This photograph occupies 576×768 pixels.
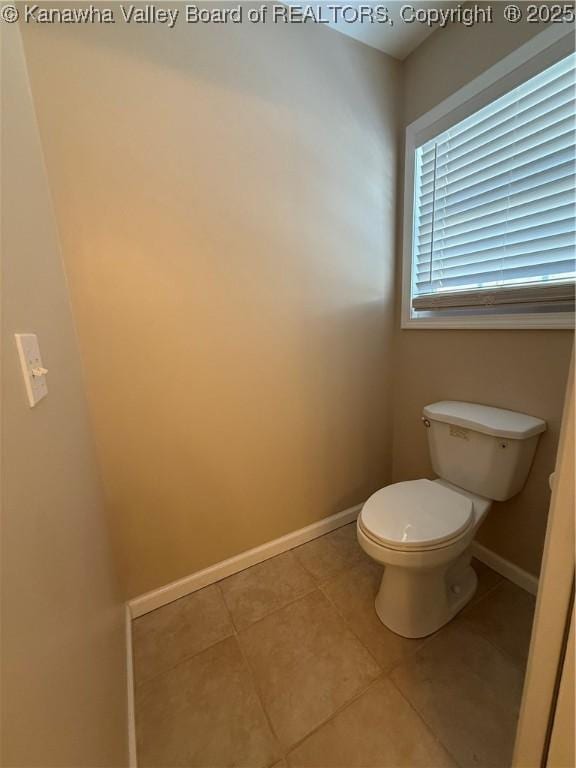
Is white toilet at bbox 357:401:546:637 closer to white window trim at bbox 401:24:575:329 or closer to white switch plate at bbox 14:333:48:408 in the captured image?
white window trim at bbox 401:24:575:329

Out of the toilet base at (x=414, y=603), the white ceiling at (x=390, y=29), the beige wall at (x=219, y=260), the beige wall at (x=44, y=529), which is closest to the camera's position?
the beige wall at (x=44, y=529)

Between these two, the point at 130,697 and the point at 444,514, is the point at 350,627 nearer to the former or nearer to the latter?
the point at 444,514

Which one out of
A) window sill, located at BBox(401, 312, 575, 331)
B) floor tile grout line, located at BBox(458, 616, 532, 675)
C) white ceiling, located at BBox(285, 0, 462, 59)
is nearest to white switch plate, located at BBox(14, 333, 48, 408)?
window sill, located at BBox(401, 312, 575, 331)

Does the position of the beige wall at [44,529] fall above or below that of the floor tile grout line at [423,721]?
above

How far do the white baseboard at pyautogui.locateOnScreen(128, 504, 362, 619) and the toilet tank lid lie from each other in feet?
2.67

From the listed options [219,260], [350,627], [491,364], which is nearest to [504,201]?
[491,364]

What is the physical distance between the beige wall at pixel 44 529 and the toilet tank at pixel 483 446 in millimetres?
1373

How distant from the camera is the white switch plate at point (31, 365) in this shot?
0.47 metres

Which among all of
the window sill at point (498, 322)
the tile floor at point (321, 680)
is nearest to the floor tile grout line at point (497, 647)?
the tile floor at point (321, 680)

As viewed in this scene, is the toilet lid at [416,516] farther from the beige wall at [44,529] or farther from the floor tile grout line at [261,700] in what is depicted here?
the beige wall at [44,529]

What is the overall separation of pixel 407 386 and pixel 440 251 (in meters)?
0.71

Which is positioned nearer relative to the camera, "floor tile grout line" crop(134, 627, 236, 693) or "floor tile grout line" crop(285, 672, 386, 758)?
"floor tile grout line" crop(285, 672, 386, 758)

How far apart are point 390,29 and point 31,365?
1986mm

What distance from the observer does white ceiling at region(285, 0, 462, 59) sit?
4.21 ft
